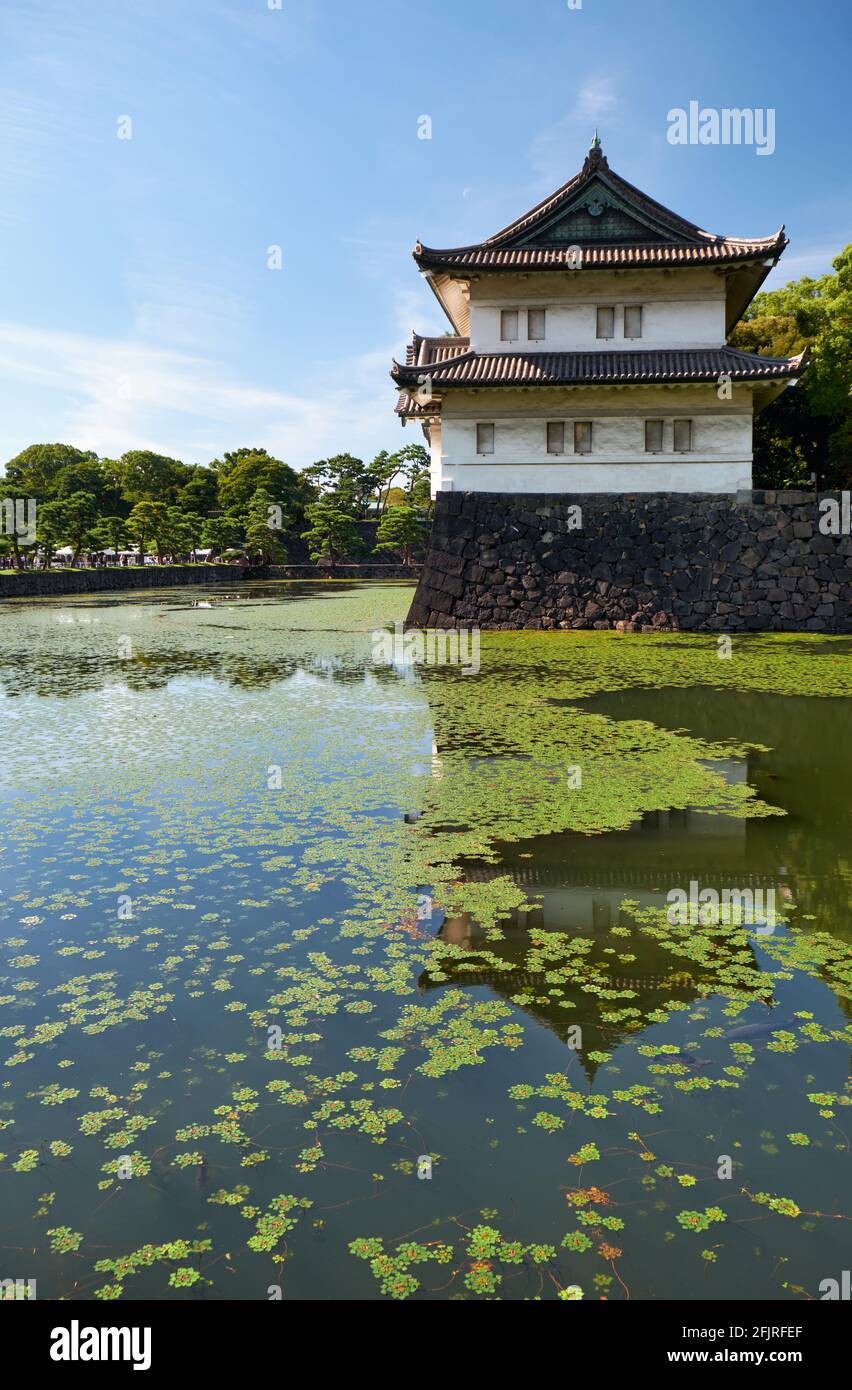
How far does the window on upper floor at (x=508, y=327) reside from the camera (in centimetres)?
2178

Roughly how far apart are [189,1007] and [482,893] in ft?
6.59

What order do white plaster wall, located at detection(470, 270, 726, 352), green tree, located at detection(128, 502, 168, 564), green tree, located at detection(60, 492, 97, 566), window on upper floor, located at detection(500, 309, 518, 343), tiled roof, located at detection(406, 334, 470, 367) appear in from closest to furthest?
white plaster wall, located at detection(470, 270, 726, 352) → window on upper floor, located at detection(500, 309, 518, 343) → tiled roof, located at detection(406, 334, 470, 367) → green tree, located at detection(60, 492, 97, 566) → green tree, located at detection(128, 502, 168, 564)

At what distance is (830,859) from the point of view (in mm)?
6188

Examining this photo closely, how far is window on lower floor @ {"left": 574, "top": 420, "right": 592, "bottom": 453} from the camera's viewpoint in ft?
71.1

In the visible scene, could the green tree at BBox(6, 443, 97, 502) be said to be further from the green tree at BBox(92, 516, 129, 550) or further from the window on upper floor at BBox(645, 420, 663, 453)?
the window on upper floor at BBox(645, 420, 663, 453)

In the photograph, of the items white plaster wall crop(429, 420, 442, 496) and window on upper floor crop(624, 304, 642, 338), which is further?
white plaster wall crop(429, 420, 442, 496)

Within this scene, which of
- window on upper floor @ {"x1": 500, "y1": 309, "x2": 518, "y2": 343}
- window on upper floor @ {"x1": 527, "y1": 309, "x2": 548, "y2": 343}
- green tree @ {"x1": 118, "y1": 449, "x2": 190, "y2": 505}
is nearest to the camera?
window on upper floor @ {"x1": 527, "y1": 309, "x2": 548, "y2": 343}

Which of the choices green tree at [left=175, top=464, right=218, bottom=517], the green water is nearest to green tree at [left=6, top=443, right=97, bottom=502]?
green tree at [left=175, top=464, right=218, bottom=517]

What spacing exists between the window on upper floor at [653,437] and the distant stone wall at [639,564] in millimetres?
1056

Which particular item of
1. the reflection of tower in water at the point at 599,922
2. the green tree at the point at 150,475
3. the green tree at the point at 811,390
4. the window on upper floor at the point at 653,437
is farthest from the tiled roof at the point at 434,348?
the green tree at the point at 150,475

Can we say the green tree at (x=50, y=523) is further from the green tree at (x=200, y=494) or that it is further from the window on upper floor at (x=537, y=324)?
the window on upper floor at (x=537, y=324)

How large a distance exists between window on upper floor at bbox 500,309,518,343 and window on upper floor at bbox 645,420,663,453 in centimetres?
378
